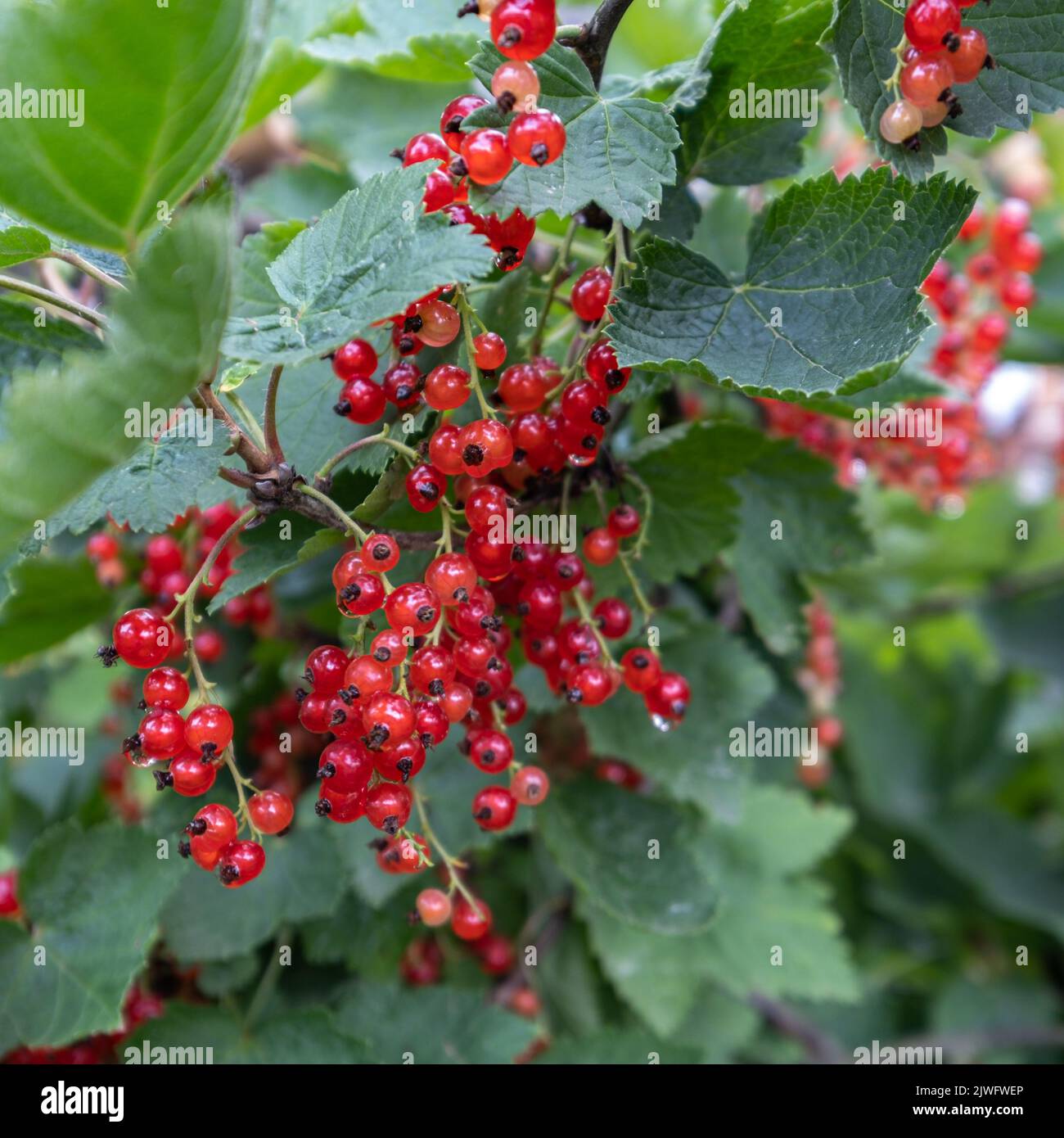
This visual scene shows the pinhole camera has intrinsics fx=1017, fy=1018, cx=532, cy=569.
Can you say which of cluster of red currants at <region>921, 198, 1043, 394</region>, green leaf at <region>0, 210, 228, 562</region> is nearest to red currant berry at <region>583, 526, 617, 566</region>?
green leaf at <region>0, 210, 228, 562</region>

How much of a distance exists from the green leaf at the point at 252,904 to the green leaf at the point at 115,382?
545 mm

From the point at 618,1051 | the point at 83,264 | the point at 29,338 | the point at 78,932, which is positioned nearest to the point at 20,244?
the point at 83,264

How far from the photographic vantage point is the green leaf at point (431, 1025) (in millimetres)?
924

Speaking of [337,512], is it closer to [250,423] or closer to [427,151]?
[250,423]

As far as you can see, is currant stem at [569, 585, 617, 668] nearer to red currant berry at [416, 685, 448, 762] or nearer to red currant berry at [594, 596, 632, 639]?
red currant berry at [594, 596, 632, 639]

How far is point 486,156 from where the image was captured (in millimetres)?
556

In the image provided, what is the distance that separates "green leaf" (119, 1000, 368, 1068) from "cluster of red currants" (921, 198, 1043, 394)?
3.27 ft

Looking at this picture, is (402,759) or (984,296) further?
(984,296)

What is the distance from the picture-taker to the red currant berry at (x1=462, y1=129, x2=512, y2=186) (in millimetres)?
556

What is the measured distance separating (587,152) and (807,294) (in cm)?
17

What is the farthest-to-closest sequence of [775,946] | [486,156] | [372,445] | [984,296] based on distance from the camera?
1. [984,296]
2. [775,946]
3. [372,445]
4. [486,156]

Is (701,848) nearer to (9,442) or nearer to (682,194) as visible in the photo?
(682,194)
